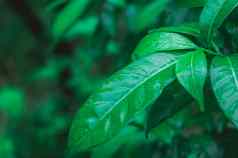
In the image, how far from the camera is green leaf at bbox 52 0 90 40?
117cm

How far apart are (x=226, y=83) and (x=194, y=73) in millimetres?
37

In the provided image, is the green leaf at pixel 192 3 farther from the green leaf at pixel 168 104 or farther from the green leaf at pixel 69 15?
the green leaf at pixel 69 15

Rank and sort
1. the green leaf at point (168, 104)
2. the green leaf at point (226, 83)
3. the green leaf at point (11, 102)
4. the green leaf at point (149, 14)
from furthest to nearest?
1. the green leaf at point (11, 102)
2. the green leaf at point (149, 14)
3. the green leaf at point (168, 104)
4. the green leaf at point (226, 83)

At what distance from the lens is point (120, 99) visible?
27.5 inches

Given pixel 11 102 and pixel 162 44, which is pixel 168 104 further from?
pixel 11 102

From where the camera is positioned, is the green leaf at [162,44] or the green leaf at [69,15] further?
the green leaf at [69,15]

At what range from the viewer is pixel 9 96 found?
3045mm

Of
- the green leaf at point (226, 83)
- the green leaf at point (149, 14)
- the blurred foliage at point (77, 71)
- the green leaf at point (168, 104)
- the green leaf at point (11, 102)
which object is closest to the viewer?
the green leaf at point (226, 83)

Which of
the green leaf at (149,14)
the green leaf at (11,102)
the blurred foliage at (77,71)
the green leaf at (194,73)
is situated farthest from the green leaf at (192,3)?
the green leaf at (11,102)

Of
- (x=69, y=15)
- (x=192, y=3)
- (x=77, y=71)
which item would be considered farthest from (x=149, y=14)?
(x=77, y=71)

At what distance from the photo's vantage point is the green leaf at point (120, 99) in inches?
26.8

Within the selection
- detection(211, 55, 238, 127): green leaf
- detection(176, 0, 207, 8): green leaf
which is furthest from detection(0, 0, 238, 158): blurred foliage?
detection(211, 55, 238, 127): green leaf

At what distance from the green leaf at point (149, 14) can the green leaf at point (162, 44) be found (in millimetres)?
405

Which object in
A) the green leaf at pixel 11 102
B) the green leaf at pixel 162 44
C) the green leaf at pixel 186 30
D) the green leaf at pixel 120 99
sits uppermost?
the green leaf at pixel 11 102
